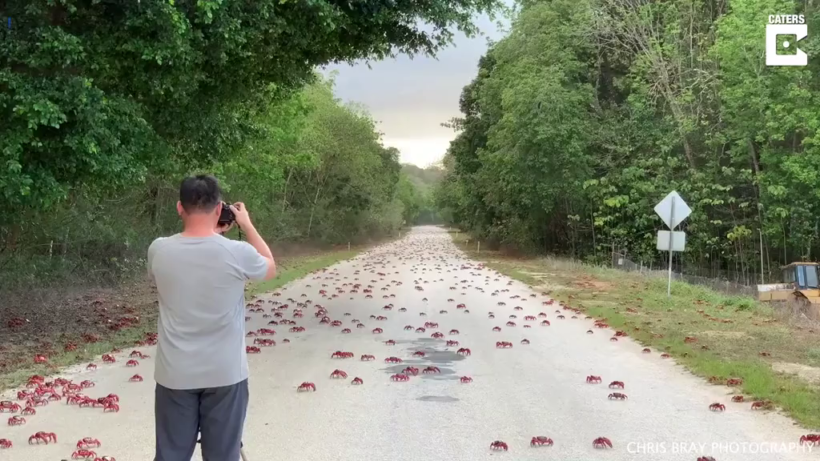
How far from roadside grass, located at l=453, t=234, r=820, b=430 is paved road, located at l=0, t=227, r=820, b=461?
442 mm

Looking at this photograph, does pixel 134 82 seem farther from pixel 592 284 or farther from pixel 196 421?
pixel 592 284

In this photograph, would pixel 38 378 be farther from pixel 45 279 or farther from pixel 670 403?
pixel 45 279

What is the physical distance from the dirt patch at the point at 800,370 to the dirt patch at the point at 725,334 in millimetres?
2174

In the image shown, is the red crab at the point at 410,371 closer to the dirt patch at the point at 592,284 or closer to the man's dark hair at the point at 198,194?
the man's dark hair at the point at 198,194

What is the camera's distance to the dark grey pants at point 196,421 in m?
3.40

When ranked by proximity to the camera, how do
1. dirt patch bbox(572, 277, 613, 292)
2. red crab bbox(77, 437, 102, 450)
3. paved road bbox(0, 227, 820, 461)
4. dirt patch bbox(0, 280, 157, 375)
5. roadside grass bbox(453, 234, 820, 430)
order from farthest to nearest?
dirt patch bbox(572, 277, 613, 292) → dirt patch bbox(0, 280, 157, 375) → roadside grass bbox(453, 234, 820, 430) → paved road bbox(0, 227, 820, 461) → red crab bbox(77, 437, 102, 450)

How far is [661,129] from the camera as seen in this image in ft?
96.8

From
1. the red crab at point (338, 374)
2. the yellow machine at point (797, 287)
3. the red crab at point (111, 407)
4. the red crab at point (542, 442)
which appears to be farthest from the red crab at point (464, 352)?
the yellow machine at point (797, 287)

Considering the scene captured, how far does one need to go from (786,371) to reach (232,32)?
808cm

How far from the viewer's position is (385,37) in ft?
39.2

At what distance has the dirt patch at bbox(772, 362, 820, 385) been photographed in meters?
7.97

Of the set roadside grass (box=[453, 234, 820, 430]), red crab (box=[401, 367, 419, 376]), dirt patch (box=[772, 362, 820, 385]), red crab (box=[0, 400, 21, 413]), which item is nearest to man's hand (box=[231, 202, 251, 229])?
red crab (box=[0, 400, 21, 413])

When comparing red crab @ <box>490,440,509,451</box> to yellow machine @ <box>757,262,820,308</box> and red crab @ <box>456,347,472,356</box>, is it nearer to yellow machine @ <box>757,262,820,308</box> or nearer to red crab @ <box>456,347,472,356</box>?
red crab @ <box>456,347,472,356</box>

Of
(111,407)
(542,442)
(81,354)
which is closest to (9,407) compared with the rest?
(111,407)
